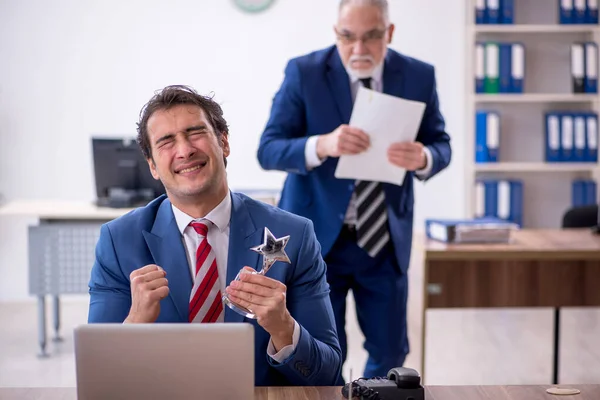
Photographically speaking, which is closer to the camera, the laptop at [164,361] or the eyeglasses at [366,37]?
the laptop at [164,361]

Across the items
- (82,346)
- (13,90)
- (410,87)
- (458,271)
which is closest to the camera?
(82,346)

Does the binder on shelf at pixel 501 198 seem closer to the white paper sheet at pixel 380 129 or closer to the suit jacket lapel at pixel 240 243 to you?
the white paper sheet at pixel 380 129

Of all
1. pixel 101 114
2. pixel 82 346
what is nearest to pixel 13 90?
pixel 101 114

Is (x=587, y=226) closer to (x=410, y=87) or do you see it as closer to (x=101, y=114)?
(x=410, y=87)

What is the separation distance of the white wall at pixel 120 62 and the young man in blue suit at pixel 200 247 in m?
3.80

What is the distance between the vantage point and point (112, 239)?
186cm

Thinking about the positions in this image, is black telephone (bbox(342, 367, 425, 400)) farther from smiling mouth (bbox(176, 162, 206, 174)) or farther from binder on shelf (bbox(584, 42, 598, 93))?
binder on shelf (bbox(584, 42, 598, 93))

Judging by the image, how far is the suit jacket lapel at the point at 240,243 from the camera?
1.85 metres

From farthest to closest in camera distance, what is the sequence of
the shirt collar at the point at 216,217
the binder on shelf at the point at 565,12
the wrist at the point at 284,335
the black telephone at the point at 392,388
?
the binder on shelf at the point at 565,12, the shirt collar at the point at 216,217, the wrist at the point at 284,335, the black telephone at the point at 392,388

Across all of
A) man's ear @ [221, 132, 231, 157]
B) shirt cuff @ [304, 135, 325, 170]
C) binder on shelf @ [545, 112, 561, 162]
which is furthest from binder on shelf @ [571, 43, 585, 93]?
man's ear @ [221, 132, 231, 157]

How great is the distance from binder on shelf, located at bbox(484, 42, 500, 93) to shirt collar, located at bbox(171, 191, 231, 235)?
3.85 m

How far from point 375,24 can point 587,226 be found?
7.31ft

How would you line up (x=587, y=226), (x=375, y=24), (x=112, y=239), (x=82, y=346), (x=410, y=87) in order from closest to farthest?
(x=82, y=346) < (x=112, y=239) < (x=375, y=24) < (x=410, y=87) < (x=587, y=226)

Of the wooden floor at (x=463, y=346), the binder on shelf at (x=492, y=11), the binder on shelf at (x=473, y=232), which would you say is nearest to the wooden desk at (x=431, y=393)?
the binder on shelf at (x=473, y=232)
